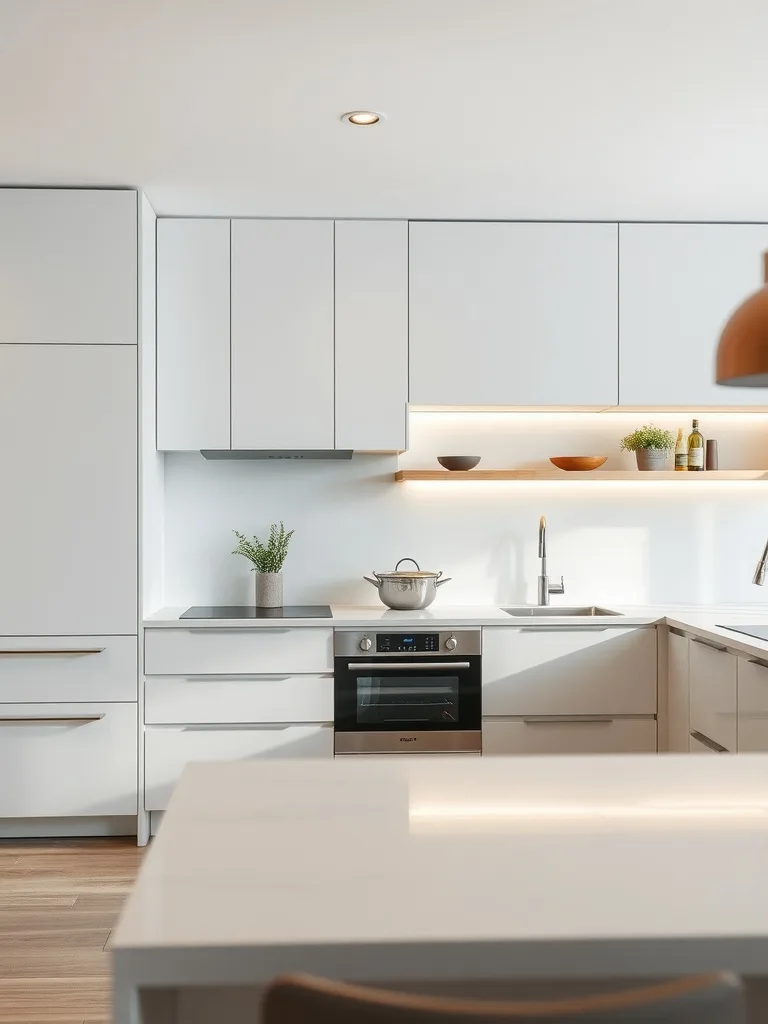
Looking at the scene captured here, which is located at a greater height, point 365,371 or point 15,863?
point 365,371

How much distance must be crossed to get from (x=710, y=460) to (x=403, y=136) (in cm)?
206

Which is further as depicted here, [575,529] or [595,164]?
[575,529]

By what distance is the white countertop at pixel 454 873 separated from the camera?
915 millimetres

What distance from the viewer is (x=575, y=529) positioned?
14.7 ft

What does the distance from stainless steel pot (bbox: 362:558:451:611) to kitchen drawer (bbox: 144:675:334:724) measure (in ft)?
1.60

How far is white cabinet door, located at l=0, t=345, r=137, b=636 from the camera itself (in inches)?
146

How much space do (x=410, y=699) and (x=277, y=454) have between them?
3.80ft

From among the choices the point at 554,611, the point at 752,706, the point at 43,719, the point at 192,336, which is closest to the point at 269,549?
the point at 192,336

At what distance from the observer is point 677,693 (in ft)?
12.3

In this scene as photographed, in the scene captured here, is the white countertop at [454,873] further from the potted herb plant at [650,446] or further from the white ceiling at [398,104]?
the potted herb plant at [650,446]

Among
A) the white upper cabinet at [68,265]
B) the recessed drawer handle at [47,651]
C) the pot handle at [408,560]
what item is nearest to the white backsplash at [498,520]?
the pot handle at [408,560]

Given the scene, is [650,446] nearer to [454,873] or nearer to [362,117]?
[362,117]

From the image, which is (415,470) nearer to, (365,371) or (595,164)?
(365,371)

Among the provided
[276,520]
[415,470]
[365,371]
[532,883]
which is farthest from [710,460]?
[532,883]
